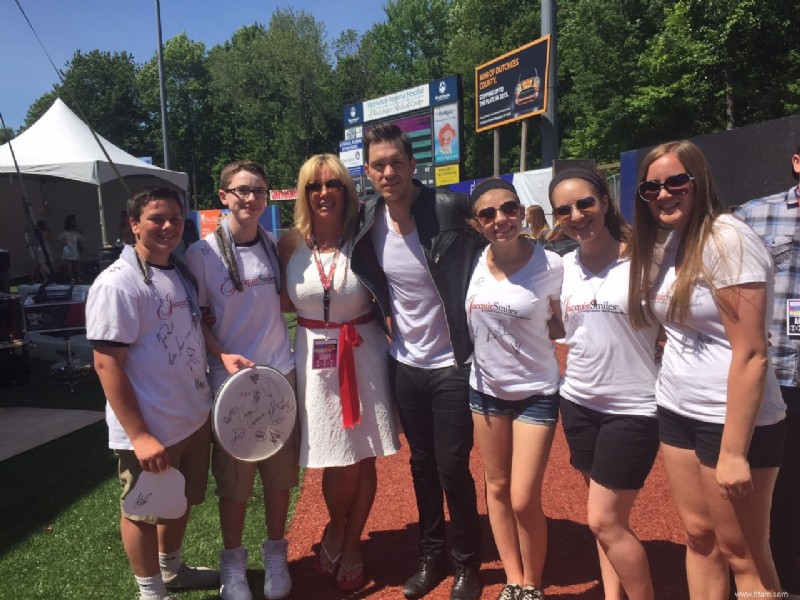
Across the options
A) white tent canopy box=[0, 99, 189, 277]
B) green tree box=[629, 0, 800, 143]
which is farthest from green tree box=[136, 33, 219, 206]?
green tree box=[629, 0, 800, 143]

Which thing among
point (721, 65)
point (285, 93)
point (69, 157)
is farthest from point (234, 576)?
point (285, 93)

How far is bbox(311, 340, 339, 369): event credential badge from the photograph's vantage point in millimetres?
2900

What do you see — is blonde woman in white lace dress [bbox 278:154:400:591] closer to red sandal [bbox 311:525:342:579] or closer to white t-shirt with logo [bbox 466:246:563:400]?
red sandal [bbox 311:525:342:579]

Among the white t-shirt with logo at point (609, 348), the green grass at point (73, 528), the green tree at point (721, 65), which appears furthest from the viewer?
the green tree at point (721, 65)

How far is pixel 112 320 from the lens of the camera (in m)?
2.39

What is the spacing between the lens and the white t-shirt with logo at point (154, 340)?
2.41 m

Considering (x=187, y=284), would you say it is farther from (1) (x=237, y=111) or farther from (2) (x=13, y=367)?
(1) (x=237, y=111)

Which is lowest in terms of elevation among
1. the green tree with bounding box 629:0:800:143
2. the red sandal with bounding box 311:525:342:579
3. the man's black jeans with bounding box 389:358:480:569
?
the red sandal with bounding box 311:525:342:579

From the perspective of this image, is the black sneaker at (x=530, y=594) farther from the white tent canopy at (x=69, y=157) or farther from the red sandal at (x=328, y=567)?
the white tent canopy at (x=69, y=157)

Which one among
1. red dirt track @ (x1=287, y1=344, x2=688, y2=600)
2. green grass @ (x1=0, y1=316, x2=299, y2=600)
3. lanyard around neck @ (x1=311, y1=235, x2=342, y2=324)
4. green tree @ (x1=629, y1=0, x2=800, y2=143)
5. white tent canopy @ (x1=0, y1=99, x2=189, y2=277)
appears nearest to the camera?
lanyard around neck @ (x1=311, y1=235, x2=342, y2=324)

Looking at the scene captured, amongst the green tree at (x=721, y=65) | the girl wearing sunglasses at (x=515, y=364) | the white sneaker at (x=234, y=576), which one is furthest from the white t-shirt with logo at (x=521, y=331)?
the green tree at (x=721, y=65)

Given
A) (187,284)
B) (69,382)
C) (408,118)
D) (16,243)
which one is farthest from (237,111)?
(187,284)

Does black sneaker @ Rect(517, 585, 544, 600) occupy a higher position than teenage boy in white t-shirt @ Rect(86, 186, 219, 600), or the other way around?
teenage boy in white t-shirt @ Rect(86, 186, 219, 600)
